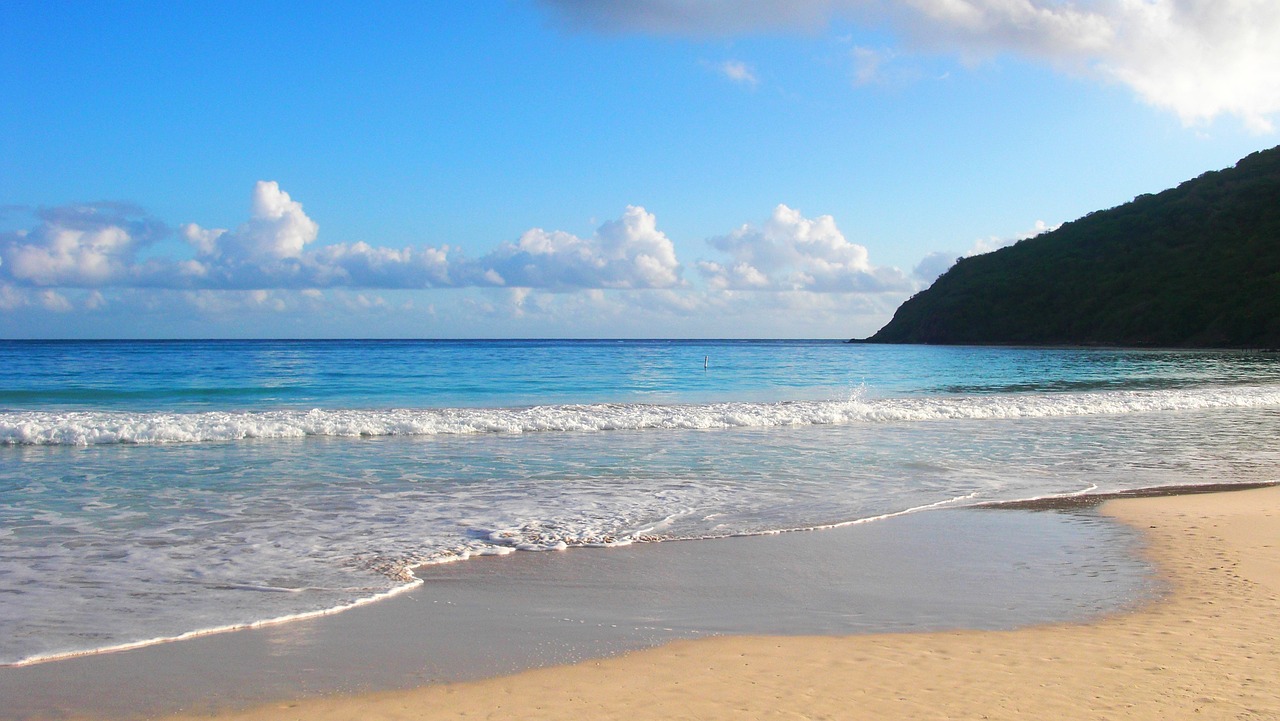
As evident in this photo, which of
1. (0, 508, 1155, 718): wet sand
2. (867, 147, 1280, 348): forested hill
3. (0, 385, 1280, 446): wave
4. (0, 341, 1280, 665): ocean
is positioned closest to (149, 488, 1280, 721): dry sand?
(0, 508, 1155, 718): wet sand

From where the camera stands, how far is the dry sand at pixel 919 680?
→ 163 inches

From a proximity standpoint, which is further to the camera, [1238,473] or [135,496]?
[1238,473]

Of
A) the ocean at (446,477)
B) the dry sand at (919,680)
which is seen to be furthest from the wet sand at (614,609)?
the ocean at (446,477)

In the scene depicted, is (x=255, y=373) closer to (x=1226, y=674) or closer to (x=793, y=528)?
(x=793, y=528)

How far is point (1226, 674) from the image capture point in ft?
15.0

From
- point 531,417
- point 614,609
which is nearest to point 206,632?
point 614,609

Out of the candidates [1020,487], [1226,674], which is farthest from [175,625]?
[1020,487]

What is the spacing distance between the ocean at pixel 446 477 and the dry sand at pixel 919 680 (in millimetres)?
2217

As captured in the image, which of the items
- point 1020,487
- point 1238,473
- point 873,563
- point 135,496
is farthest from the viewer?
point 1238,473

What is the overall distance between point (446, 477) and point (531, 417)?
26.6 ft

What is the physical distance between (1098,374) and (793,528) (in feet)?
125

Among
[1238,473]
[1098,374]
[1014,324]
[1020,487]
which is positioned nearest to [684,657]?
[1020,487]

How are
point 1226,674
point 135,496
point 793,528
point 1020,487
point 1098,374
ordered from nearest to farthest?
point 1226,674, point 793,528, point 135,496, point 1020,487, point 1098,374

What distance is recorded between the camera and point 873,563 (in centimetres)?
730
